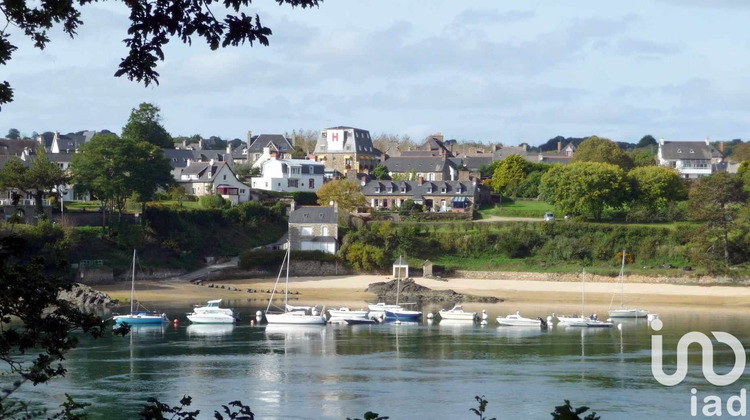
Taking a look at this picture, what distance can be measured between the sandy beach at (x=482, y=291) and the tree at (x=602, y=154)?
28158 millimetres

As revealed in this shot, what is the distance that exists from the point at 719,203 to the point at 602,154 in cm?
2320

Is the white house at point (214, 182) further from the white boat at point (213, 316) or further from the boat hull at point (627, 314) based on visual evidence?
the boat hull at point (627, 314)

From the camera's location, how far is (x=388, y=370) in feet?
113

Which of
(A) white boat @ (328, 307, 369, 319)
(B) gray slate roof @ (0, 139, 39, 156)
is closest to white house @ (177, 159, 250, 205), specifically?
(B) gray slate roof @ (0, 139, 39, 156)

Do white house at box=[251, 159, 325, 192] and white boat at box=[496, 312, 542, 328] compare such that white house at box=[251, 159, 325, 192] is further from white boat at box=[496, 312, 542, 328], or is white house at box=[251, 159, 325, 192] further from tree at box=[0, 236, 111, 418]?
tree at box=[0, 236, 111, 418]

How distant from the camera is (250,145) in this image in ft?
325

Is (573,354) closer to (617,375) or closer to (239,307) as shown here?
(617,375)

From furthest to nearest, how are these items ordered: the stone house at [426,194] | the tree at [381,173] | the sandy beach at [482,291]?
1. the tree at [381,173]
2. the stone house at [426,194]
3. the sandy beach at [482,291]

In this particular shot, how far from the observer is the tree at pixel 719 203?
59938 millimetres

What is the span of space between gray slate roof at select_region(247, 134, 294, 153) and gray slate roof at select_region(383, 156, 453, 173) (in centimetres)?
1224

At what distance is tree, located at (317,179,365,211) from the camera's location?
72.4 meters

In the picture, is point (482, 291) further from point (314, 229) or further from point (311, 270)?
point (314, 229)

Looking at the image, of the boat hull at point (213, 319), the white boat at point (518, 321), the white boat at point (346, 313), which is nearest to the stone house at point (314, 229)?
the white boat at point (346, 313)

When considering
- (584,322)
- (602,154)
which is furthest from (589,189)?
(584,322)
